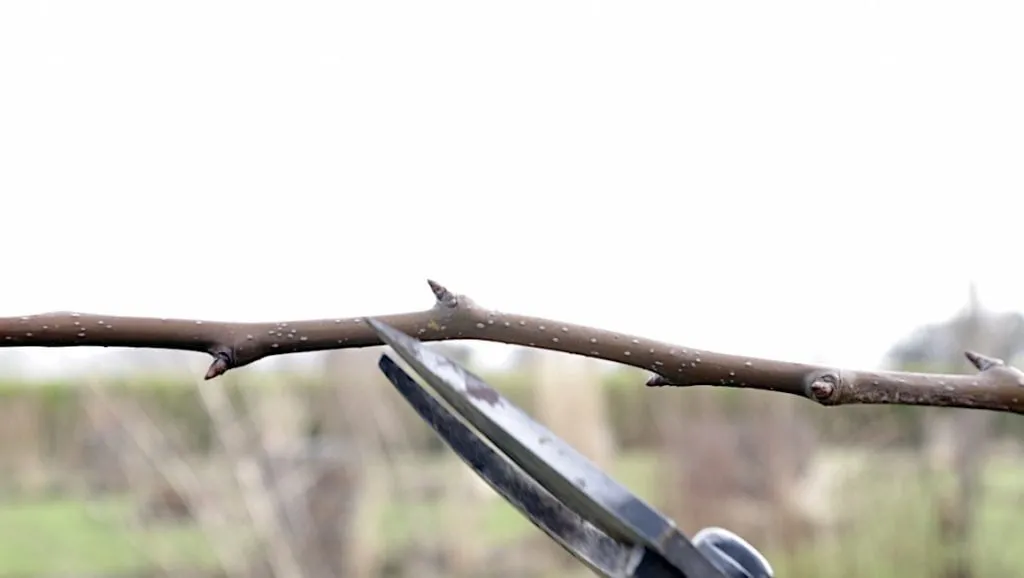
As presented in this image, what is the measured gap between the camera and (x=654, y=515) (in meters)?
0.31

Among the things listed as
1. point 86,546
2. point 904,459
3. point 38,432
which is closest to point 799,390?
point 904,459

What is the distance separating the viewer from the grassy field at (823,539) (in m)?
3.29

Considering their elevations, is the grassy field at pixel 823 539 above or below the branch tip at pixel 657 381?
below

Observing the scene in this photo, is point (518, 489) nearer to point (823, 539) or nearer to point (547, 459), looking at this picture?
point (547, 459)

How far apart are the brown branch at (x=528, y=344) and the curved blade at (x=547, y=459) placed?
0.06 meters

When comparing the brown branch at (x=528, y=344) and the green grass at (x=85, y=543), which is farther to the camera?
the green grass at (x=85, y=543)

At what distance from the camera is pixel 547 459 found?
0.94 ft

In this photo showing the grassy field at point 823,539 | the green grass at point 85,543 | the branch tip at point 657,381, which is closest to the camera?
the branch tip at point 657,381

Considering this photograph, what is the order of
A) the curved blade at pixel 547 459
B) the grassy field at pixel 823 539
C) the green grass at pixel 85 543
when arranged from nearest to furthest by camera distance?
1. the curved blade at pixel 547 459
2. the grassy field at pixel 823 539
3. the green grass at pixel 85 543

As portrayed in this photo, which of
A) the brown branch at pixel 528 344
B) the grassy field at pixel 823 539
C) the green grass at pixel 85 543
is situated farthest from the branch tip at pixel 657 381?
the green grass at pixel 85 543

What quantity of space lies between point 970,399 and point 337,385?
11.8 feet

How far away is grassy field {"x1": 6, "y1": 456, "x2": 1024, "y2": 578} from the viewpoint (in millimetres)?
3295

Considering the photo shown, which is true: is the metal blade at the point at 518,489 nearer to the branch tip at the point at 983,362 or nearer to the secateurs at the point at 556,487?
the secateurs at the point at 556,487

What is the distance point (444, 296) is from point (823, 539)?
342 cm
